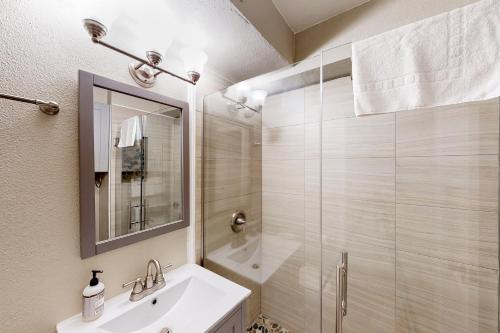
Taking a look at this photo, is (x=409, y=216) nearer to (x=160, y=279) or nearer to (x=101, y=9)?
(x=160, y=279)

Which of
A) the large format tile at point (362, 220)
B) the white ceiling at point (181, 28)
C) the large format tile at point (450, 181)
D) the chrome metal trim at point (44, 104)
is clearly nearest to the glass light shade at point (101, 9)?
the white ceiling at point (181, 28)

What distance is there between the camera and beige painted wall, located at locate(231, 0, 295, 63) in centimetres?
106

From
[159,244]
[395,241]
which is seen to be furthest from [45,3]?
[395,241]

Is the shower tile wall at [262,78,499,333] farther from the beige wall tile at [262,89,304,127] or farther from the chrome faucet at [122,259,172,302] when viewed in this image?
the chrome faucet at [122,259,172,302]

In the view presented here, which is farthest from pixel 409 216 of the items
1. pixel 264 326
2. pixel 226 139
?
pixel 264 326

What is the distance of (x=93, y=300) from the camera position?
0.81 meters

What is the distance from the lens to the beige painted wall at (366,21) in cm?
109

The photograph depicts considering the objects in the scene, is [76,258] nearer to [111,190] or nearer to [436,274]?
[111,190]

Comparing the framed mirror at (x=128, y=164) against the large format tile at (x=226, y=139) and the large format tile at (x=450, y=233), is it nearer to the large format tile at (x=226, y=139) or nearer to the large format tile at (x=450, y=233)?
the large format tile at (x=226, y=139)

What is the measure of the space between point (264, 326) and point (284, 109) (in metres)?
1.69

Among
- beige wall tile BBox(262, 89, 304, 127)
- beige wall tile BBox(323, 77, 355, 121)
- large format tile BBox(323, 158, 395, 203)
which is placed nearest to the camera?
beige wall tile BBox(323, 77, 355, 121)

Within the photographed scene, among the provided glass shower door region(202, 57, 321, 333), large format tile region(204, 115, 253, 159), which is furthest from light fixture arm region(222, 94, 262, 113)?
large format tile region(204, 115, 253, 159)

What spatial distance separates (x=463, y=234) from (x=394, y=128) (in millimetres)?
635

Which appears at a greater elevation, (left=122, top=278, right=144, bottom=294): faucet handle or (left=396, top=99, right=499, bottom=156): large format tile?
(left=396, top=99, right=499, bottom=156): large format tile
